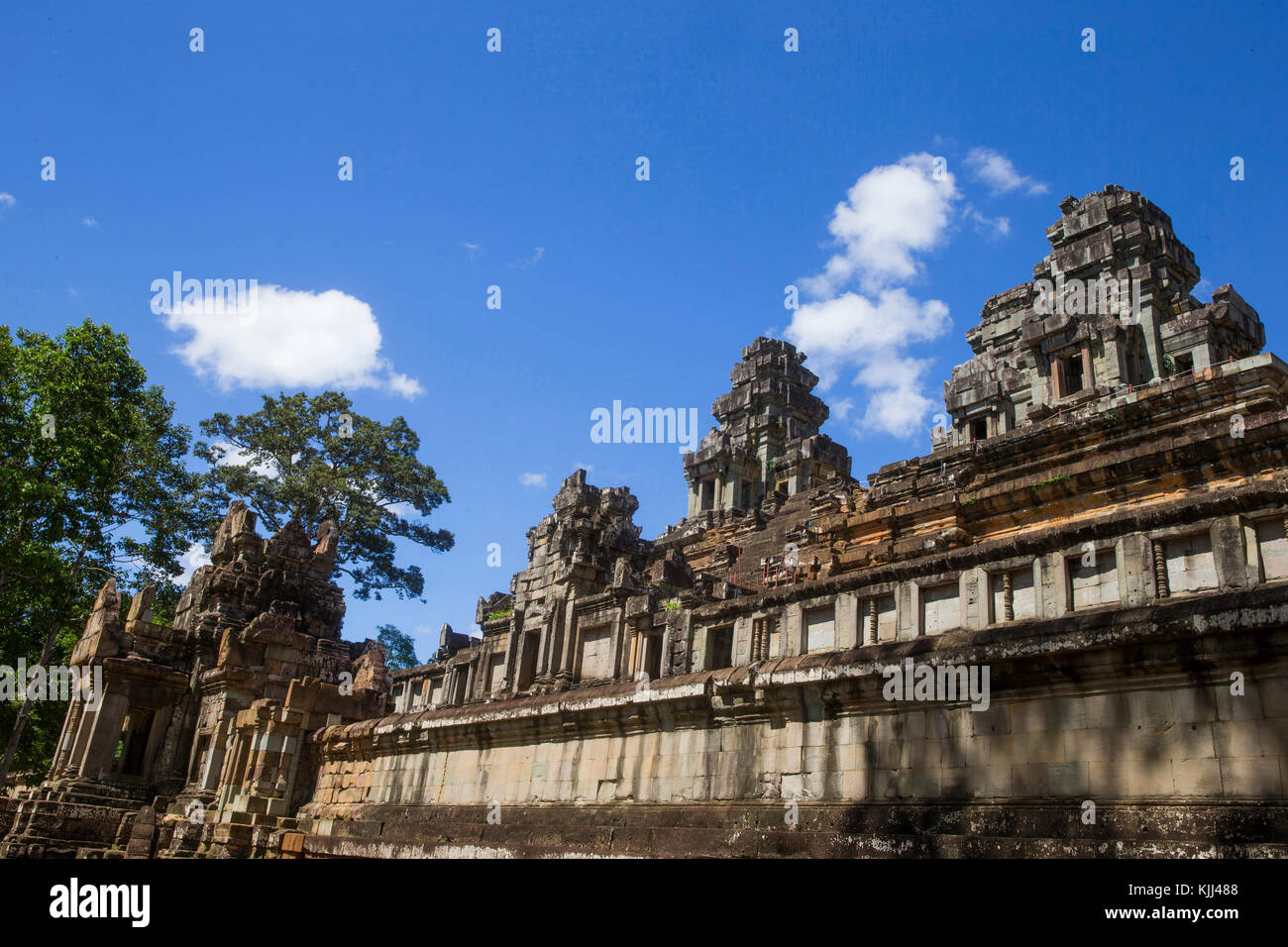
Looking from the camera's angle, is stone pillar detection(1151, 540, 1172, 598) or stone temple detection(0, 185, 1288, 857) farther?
stone pillar detection(1151, 540, 1172, 598)

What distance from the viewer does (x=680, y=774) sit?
11.4m

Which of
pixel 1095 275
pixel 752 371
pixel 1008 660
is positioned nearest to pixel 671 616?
pixel 1008 660

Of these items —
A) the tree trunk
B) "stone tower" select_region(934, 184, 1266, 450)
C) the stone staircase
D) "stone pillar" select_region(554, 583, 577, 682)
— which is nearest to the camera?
the stone staircase

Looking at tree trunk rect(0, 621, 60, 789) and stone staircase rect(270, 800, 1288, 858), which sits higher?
tree trunk rect(0, 621, 60, 789)

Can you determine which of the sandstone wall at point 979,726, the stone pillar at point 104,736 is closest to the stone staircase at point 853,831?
the sandstone wall at point 979,726

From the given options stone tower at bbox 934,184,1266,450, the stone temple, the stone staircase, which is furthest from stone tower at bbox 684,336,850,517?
the stone staircase

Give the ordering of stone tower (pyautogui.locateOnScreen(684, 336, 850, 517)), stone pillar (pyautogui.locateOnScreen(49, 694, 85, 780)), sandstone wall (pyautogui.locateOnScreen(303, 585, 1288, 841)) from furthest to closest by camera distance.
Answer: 1. stone tower (pyautogui.locateOnScreen(684, 336, 850, 517))
2. stone pillar (pyautogui.locateOnScreen(49, 694, 85, 780))
3. sandstone wall (pyautogui.locateOnScreen(303, 585, 1288, 841))

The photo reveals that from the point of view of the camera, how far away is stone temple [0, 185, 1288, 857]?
7.82 metres

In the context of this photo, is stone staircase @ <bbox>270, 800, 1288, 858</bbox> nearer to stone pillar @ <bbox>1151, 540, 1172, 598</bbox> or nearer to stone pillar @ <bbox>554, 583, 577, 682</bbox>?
stone pillar @ <bbox>1151, 540, 1172, 598</bbox>

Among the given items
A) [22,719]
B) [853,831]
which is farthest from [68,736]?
[853,831]

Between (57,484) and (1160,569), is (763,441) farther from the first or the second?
(1160,569)

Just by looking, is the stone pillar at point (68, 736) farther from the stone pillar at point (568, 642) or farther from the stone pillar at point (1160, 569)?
the stone pillar at point (1160, 569)

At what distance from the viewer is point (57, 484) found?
89.6ft

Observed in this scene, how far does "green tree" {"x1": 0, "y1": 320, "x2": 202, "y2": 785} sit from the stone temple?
395 cm
